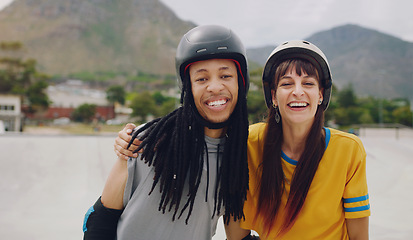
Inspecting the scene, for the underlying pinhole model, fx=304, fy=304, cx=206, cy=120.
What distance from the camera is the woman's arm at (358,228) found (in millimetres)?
2102

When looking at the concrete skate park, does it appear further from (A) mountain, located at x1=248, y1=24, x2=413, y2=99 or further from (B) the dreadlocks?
(A) mountain, located at x1=248, y1=24, x2=413, y2=99

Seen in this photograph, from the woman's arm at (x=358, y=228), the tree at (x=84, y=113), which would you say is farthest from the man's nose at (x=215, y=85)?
the tree at (x=84, y=113)

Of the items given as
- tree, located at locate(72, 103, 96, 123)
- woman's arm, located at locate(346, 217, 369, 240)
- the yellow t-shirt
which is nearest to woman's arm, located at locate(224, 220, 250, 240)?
the yellow t-shirt

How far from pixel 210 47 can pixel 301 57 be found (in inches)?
28.0

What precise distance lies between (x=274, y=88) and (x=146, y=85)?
163m

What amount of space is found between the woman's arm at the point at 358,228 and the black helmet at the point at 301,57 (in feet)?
2.88

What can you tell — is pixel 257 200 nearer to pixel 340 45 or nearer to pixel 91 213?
pixel 91 213

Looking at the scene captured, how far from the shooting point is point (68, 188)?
805cm

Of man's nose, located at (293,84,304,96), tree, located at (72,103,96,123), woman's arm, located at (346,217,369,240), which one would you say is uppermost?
man's nose, located at (293,84,304,96)

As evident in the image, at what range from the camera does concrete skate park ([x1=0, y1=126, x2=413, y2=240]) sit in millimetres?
5489

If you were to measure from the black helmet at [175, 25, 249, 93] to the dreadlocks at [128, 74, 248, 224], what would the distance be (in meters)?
0.14

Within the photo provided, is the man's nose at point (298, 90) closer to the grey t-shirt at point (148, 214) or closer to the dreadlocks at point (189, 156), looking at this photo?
the dreadlocks at point (189, 156)

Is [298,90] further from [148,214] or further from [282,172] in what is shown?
[148,214]

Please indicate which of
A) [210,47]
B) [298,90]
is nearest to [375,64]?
[298,90]
